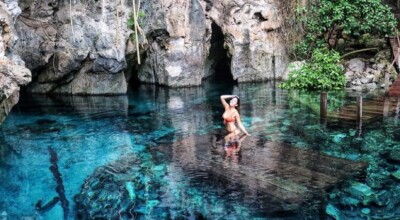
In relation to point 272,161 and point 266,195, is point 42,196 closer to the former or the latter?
point 266,195

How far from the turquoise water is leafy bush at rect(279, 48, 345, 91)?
101 inches

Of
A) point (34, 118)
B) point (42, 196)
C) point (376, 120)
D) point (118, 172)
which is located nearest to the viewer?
point (42, 196)

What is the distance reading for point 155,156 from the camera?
32.3 ft

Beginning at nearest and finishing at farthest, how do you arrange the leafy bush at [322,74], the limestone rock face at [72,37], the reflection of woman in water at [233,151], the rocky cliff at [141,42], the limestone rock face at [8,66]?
1. the reflection of woman in water at [233,151]
2. the limestone rock face at [8,66]
3. the limestone rock face at [72,37]
4. the rocky cliff at [141,42]
5. the leafy bush at [322,74]

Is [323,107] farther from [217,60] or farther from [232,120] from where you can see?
[217,60]

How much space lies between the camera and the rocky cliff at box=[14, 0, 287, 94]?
17.1 meters

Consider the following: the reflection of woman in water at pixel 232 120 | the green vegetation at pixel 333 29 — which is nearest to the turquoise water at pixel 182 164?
the reflection of woman in water at pixel 232 120

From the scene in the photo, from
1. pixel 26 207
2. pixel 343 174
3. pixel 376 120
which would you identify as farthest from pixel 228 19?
pixel 26 207

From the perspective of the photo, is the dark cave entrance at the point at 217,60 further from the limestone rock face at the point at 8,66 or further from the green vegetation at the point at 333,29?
the limestone rock face at the point at 8,66

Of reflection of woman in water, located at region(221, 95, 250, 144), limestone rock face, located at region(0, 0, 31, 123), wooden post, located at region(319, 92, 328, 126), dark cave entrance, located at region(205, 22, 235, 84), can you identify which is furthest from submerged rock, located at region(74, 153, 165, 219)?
dark cave entrance, located at region(205, 22, 235, 84)

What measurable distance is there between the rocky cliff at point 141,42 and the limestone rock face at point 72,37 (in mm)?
38

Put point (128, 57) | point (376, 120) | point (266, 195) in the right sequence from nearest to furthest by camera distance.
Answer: point (266, 195) → point (376, 120) → point (128, 57)

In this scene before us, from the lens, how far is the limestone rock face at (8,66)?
371 inches

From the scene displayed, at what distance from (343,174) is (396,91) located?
920 cm
